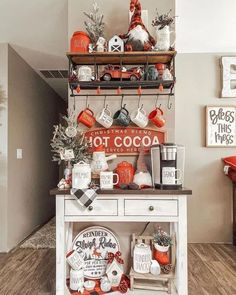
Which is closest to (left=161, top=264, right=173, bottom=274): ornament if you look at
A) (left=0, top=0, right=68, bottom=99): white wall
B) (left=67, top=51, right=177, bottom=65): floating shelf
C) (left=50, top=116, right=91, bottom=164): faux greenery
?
(left=50, top=116, right=91, bottom=164): faux greenery

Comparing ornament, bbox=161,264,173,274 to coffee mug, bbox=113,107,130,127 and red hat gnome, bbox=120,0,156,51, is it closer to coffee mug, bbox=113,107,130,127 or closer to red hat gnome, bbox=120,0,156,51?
coffee mug, bbox=113,107,130,127

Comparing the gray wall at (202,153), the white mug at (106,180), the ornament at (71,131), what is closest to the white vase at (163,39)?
the ornament at (71,131)

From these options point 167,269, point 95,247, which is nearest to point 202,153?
point 167,269

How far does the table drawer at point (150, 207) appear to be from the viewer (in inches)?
69.6

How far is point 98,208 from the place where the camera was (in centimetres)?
178

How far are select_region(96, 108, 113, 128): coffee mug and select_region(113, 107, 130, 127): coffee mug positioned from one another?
5cm

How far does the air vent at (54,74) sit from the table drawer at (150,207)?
2964 mm

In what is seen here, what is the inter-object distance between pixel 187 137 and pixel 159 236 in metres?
1.86

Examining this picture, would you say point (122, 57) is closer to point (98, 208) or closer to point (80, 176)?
point (80, 176)

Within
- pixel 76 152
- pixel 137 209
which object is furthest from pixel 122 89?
pixel 137 209

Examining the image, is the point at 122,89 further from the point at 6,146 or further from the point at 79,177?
the point at 6,146

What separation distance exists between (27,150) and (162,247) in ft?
8.53

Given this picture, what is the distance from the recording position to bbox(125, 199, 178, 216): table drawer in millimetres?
1767

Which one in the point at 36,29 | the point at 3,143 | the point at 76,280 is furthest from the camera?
the point at 3,143
